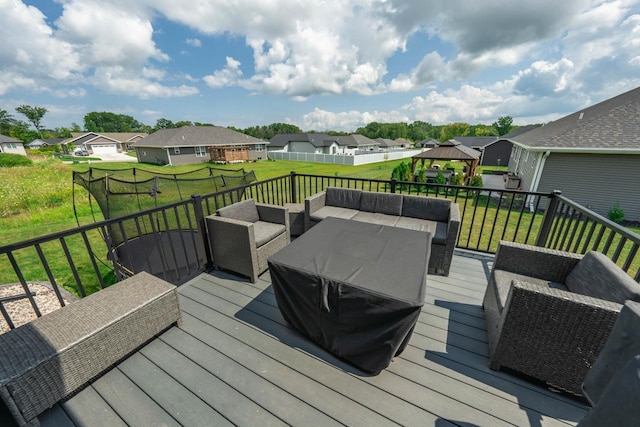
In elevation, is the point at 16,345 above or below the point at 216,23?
below

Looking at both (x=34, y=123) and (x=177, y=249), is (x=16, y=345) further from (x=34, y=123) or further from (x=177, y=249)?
(x=34, y=123)

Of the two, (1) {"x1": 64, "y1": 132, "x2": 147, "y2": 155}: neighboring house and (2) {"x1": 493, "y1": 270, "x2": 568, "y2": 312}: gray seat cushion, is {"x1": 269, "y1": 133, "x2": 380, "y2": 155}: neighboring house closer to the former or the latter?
(1) {"x1": 64, "y1": 132, "x2": 147, "y2": 155}: neighboring house

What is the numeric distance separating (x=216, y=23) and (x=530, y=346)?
870 centimetres

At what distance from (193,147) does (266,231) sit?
24.4 m

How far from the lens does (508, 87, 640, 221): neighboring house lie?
22.9ft

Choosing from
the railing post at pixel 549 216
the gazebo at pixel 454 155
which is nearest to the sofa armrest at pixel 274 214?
the railing post at pixel 549 216

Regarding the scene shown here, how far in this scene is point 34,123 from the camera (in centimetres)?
5712

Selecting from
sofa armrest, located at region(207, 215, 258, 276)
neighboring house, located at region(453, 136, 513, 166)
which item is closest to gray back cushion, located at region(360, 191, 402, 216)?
sofa armrest, located at region(207, 215, 258, 276)

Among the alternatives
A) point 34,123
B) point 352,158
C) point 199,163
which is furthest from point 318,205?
point 34,123

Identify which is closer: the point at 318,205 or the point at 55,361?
the point at 55,361

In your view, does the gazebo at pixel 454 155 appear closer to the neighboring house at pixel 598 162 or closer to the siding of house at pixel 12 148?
the neighboring house at pixel 598 162

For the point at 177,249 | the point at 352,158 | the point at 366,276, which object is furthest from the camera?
the point at 352,158

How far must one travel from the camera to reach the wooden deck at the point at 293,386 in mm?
1407

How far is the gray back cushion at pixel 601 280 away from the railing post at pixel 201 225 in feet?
11.1
